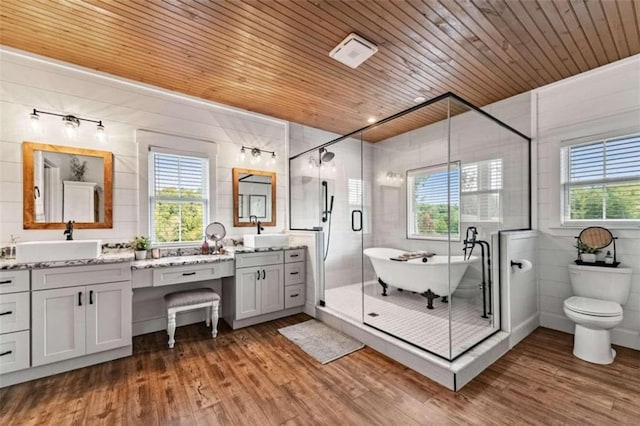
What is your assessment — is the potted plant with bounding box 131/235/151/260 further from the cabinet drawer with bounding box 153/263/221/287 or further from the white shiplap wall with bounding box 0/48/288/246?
the cabinet drawer with bounding box 153/263/221/287

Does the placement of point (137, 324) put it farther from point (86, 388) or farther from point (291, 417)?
point (291, 417)

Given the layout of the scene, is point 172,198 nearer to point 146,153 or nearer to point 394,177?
point 146,153

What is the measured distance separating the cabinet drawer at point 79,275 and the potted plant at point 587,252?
4.44 m

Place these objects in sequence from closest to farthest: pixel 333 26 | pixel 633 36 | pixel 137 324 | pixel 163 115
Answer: pixel 333 26 < pixel 633 36 < pixel 137 324 < pixel 163 115

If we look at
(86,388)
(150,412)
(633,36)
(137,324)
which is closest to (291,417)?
(150,412)

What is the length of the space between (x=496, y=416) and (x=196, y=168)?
12.1 ft

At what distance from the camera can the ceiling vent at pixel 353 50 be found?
7.41 ft

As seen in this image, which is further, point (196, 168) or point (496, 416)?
point (196, 168)

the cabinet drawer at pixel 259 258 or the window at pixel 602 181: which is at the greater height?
the window at pixel 602 181

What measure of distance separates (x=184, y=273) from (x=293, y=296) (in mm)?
1369

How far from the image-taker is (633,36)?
2.28 m

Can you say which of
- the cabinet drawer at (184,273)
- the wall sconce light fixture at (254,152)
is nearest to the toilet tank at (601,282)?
the cabinet drawer at (184,273)

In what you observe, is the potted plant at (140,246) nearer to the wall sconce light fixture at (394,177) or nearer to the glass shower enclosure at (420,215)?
the glass shower enclosure at (420,215)

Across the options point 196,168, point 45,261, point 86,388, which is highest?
point 196,168
